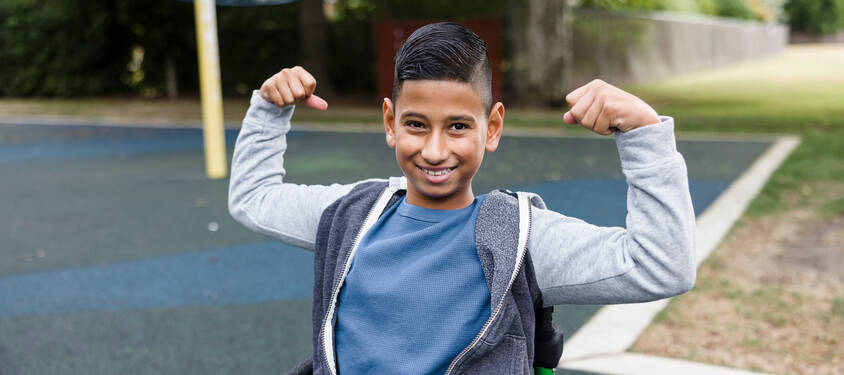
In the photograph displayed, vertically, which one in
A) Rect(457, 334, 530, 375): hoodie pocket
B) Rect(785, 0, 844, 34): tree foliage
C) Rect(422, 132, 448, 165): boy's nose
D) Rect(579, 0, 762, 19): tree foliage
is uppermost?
Rect(422, 132, 448, 165): boy's nose

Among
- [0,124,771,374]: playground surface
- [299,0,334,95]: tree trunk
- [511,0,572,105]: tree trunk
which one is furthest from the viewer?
[299,0,334,95]: tree trunk

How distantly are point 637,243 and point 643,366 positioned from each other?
67.8 inches

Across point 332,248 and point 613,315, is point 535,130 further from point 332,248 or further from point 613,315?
point 332,248

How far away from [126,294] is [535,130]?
8214 millimetres

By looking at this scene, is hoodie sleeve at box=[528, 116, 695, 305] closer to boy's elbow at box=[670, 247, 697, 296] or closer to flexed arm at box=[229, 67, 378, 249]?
boy's elbow at box=[670, 247, 697, 296]

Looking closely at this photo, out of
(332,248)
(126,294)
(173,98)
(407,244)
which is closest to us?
(407,244)

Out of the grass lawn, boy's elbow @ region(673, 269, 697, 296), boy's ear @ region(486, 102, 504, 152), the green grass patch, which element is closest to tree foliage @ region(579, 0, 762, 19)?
the green grass patch

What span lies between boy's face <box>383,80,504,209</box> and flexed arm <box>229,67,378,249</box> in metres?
0.31

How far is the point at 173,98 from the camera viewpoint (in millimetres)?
20203

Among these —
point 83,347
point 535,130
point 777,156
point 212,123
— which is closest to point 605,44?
point 535,130

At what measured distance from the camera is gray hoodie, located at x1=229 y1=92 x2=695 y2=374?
1.50 metres

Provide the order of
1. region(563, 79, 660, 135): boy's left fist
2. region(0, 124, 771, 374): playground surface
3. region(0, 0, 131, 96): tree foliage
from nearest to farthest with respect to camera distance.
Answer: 1. region(563, 79, 660, 135): boy's left fist
2. region(0, 124, 771, 374): playground surface
3. region(0, 0, 131, 96): tree foliage

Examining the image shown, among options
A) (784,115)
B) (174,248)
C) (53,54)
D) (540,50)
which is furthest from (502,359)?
(53,54)

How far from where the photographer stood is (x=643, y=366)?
309 centimetres
